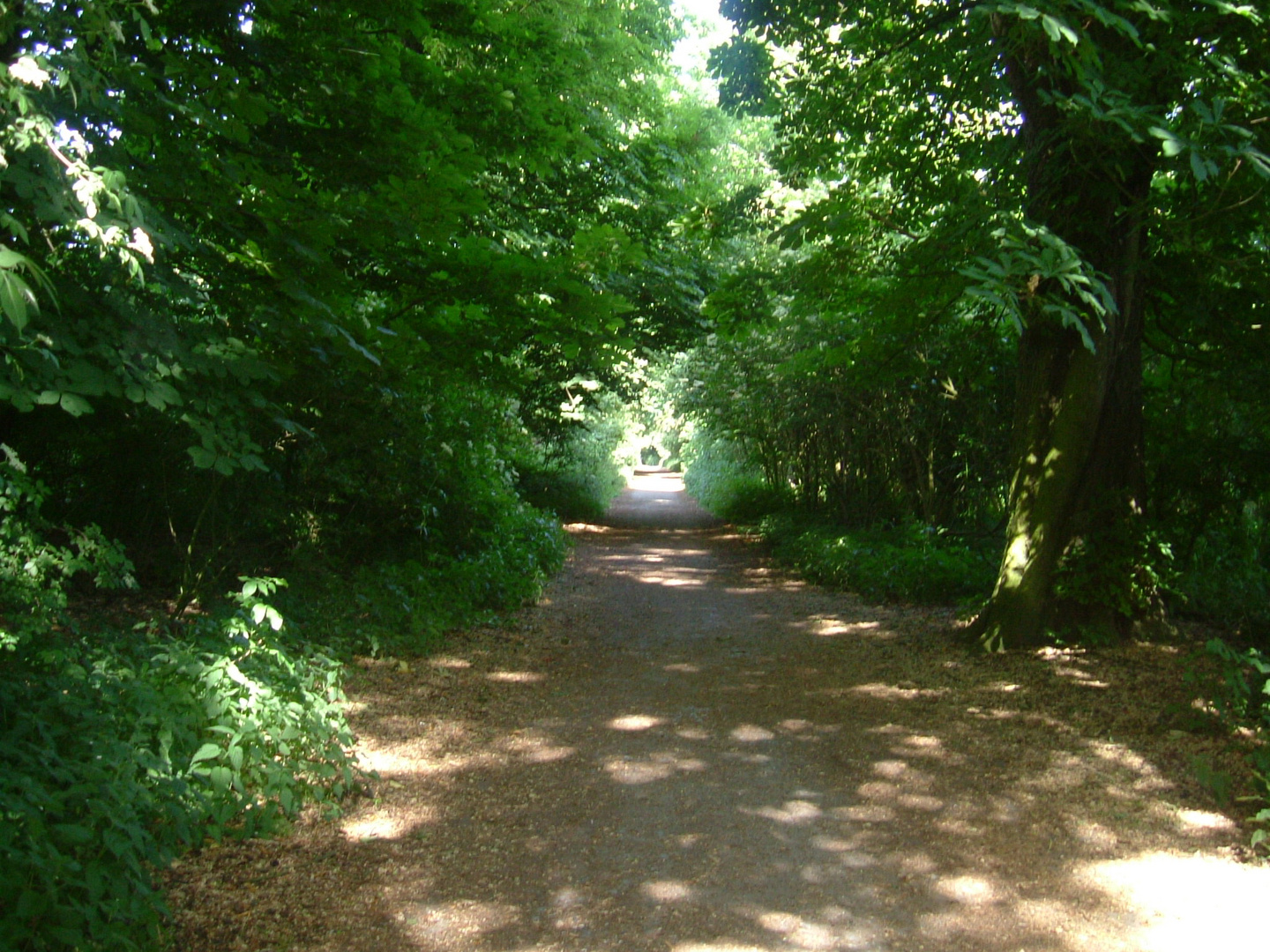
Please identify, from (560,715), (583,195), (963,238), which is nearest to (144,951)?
(560,715)

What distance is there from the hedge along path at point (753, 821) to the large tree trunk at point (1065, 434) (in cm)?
61

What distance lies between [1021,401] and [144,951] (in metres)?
7.97

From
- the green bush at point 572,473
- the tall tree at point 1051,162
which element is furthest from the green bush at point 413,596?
the green bush at point 572,473

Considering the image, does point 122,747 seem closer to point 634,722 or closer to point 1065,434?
point 634,722

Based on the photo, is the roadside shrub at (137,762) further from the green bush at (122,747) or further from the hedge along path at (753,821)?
the hedge along path at (753,821)

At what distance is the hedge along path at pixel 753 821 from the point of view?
395 centimetres

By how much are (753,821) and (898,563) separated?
26.0 ft

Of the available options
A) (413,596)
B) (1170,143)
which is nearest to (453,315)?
(413,596)

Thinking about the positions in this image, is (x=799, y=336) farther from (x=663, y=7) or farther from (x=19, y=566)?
(x=19, y=566)

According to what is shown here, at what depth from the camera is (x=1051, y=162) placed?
24.1 feet

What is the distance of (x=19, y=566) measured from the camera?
5816mm

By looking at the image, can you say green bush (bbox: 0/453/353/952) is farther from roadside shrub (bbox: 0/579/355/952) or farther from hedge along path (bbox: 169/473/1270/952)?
hedge along path (bbox: 169/473/1270/952)

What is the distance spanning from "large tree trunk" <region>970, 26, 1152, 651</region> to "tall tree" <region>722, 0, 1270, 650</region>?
0.02m

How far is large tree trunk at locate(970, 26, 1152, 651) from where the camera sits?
26.6 ft
